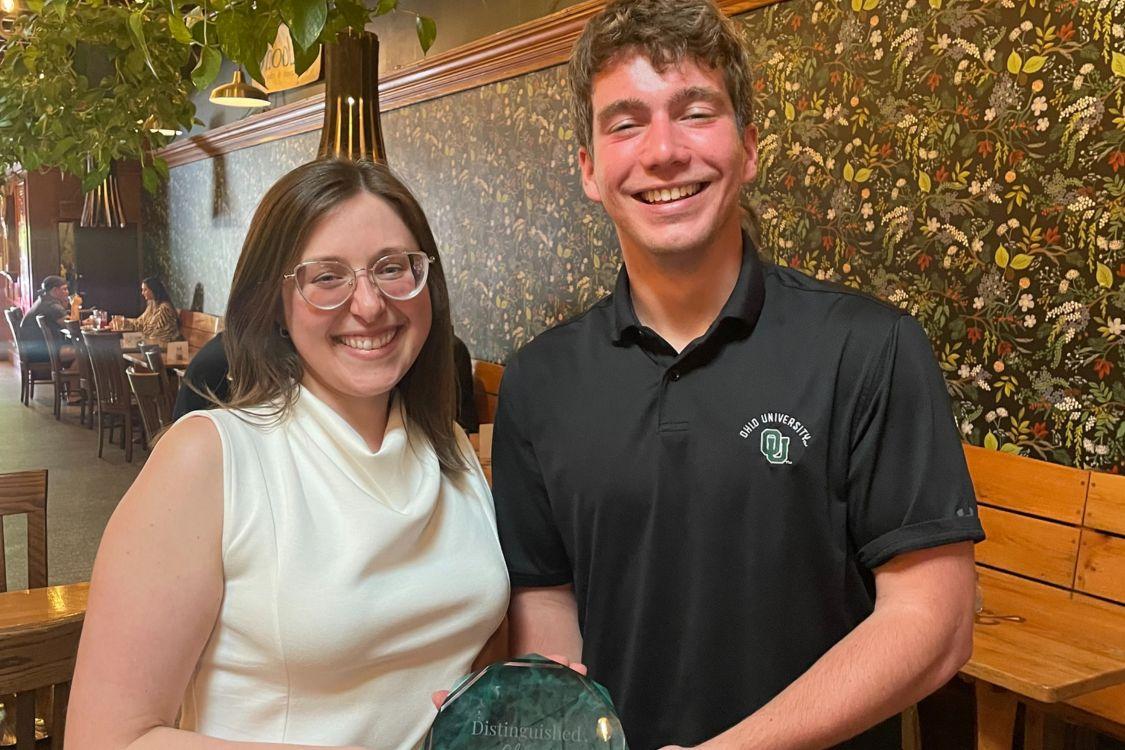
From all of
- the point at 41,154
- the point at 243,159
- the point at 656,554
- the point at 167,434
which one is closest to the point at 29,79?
the point at 41,154

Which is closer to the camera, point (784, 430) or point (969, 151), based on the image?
point (784, 430)

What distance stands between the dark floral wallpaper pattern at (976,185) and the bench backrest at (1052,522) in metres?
Answer: 0.07

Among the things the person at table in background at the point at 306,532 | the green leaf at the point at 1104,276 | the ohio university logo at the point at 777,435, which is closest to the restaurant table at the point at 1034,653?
the green leaf at the point at 1104,276

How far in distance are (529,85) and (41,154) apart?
144 inches

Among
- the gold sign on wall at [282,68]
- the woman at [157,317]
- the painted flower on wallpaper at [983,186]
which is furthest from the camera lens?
the gold sign on wall at [282,68]

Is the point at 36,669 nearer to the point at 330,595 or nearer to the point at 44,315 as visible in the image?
the point at 330,595

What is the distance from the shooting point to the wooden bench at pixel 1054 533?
2924 millimetres

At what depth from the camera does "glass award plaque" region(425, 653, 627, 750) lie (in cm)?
94

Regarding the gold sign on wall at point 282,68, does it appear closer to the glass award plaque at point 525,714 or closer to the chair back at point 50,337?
the chair back at point 50,337

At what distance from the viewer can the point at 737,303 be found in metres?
1.36

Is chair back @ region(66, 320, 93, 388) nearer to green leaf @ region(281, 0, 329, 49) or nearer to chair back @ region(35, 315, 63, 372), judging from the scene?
chair back @ region(35, 315, 63, 372)

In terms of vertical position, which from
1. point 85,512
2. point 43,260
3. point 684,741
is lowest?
point 85,512

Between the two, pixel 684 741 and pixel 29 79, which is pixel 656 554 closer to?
pixel 684 741

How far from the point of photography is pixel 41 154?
2.13m
